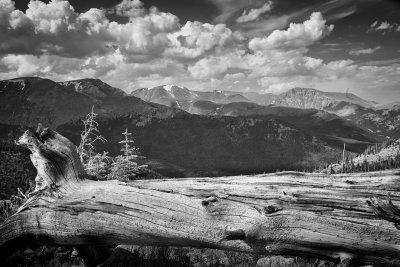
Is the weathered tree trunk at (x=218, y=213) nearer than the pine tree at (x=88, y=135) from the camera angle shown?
Yes

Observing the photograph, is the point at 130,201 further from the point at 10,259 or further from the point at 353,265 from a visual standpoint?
the point at 353,265

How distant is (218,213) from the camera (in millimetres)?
7102

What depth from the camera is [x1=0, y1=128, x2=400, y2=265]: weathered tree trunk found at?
6.37 metres

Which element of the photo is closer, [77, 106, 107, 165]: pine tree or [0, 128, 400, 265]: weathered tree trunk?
[0, 128, 400, 265]: weathered tree trunk

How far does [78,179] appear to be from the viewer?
8.95 m

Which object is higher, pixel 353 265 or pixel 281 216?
pixel 281 216

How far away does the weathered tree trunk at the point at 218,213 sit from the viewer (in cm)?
637

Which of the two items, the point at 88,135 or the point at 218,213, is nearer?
the point at 218,213

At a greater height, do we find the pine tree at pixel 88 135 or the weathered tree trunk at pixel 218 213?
the pine tree at pixel 88 135

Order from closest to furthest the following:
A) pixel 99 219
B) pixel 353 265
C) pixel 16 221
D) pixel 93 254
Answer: pixel 353 265
pixel 99 219
pixel 16 221
pixel 93 254

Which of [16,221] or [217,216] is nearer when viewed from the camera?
[217,216]

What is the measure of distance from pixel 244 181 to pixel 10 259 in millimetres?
6809

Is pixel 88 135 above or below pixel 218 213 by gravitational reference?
above

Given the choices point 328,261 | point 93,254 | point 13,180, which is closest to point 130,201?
point 93,254
